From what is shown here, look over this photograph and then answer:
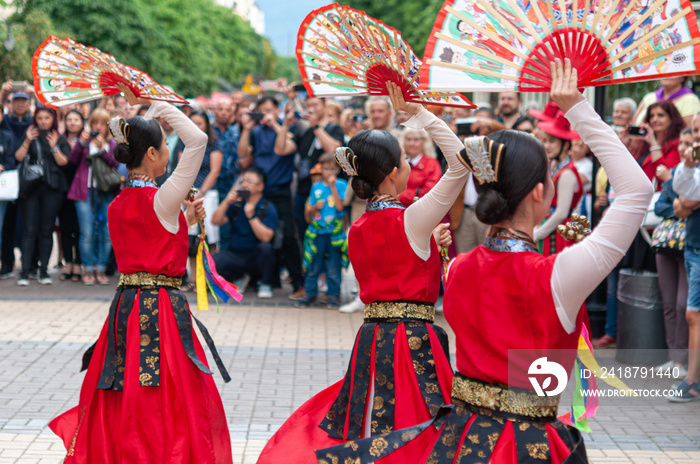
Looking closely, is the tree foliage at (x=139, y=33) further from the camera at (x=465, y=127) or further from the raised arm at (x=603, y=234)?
the raised arm at (x=603, y=234)

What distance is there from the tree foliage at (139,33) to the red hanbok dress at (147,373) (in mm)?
17480

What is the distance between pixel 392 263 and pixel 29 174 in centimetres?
747

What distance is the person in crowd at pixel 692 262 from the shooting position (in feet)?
18.9

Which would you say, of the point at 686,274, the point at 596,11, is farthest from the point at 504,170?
the point at 686,274

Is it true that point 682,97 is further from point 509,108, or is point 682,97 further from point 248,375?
point 248,375

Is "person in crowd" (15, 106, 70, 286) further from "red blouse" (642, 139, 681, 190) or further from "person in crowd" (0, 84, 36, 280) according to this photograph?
"red blouse" (642, 139, 681, 190)

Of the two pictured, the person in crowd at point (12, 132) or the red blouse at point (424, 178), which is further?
the person in crowd at point (12, 132)

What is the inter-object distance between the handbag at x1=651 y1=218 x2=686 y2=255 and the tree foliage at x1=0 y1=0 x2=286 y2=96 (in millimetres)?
17269

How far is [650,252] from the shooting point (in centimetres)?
702

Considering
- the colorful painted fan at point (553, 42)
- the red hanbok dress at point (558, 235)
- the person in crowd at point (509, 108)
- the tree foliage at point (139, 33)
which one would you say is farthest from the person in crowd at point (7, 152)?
the tree foliage at point (139, 33)

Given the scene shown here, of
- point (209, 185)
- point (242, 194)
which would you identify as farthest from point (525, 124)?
point (209, 185)

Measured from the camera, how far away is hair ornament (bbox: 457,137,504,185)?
231 centimetres

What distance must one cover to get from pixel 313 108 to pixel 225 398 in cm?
457

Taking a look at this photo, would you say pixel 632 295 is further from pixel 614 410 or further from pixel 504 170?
pixel 504 170
